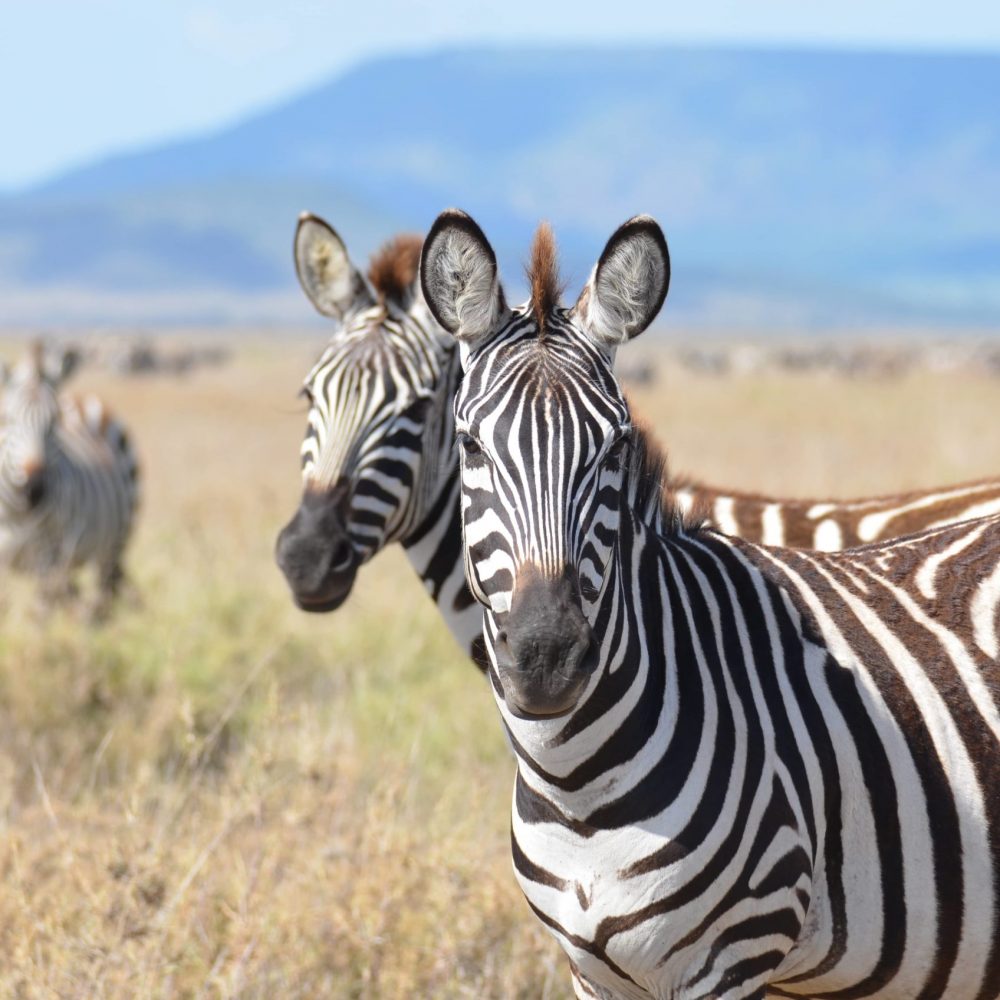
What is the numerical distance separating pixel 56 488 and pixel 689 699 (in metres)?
7.81

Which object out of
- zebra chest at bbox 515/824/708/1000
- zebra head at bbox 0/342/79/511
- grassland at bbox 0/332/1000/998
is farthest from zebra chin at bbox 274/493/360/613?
zebra head at bbox 0/342/79/511

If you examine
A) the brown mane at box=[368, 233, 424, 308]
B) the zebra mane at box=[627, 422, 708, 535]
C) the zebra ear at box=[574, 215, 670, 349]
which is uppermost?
the brown mane at box=[368, 233, 424, 308]

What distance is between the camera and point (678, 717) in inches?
111

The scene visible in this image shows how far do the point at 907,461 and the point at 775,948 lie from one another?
1439 centimetres

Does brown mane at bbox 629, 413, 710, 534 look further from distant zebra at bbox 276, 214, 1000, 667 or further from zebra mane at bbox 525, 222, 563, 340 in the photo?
distant zebra at bbox 276, 214, 1000, 667

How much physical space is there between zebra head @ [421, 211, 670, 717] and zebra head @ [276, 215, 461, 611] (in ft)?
5.27

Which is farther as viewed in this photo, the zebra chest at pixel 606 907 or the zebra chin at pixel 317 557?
the zebra chin at pixel 317 557

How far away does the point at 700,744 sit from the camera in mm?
2797

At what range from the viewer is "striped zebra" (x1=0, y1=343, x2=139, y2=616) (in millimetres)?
9438

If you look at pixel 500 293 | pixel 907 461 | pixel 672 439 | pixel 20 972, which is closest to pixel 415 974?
pixel 20 972

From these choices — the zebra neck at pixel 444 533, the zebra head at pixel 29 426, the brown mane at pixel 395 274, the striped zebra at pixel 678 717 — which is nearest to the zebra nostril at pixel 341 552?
the zebra neck at pixel 444 533

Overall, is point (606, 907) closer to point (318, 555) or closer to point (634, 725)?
point (634, 725)

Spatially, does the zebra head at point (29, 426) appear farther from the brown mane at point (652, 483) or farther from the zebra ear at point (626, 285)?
the zebra ear at point (626, 285)

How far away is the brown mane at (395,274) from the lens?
4867 millimetres
